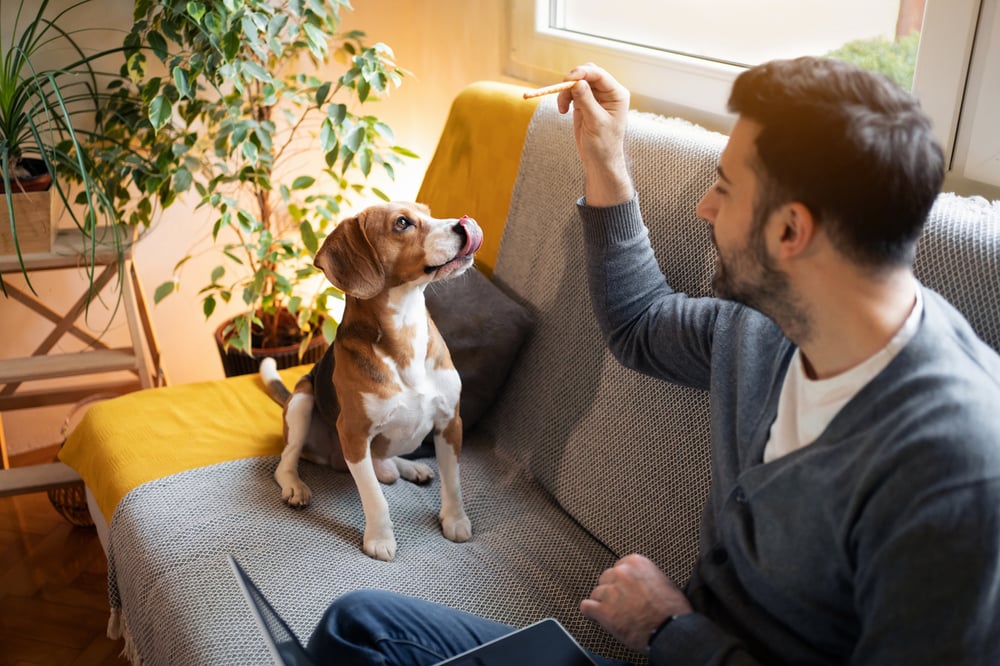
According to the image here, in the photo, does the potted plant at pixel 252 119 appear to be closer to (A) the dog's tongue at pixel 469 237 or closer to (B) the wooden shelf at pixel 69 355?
(B) the wooden shelf at pixel 69 355

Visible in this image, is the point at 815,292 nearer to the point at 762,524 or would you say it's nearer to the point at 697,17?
the point at 762,524

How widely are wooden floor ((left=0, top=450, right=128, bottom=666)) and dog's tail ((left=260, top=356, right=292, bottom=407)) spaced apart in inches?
26.7

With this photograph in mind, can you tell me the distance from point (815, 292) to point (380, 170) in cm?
216

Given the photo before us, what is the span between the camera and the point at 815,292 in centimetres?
99

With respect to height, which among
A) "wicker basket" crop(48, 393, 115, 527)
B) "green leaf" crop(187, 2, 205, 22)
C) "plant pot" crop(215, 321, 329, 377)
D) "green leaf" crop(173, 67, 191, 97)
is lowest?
"wicker basket" crop(48, 393, 115, 527)

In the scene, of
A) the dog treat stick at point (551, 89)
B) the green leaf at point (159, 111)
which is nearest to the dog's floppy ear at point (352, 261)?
the dog treat stick at point (551, 89)

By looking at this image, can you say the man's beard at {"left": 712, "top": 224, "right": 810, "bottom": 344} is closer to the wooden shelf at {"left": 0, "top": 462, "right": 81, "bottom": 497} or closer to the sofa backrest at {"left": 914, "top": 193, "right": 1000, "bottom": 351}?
the sofa backrest at {"left": 914, "top": 193, "right": 1000, "bottom": 351}

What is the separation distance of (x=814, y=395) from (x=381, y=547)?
87 cm

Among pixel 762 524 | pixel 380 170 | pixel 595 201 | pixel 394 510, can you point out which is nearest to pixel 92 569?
pixel 394 510

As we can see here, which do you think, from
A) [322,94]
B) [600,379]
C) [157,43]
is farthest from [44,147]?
[600,379]

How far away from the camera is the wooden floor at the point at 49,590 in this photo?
2.14 m

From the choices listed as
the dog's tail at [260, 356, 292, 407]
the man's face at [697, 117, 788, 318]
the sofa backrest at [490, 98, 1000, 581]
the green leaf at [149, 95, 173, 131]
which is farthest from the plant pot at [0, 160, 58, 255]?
the man's face at [697, 117, 788, 318]

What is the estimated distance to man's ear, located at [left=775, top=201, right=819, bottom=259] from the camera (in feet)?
3.16

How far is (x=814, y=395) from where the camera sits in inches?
40.3
